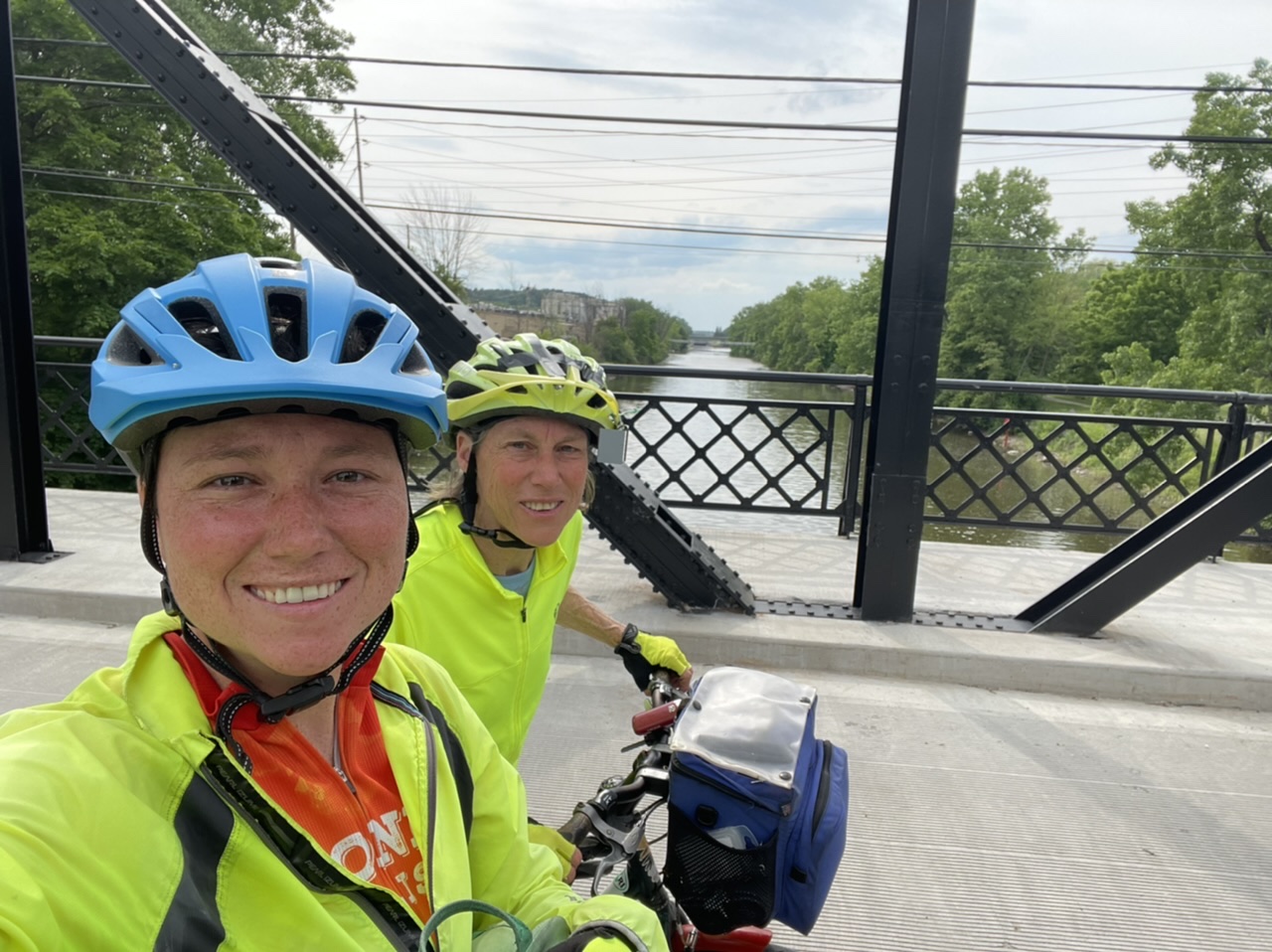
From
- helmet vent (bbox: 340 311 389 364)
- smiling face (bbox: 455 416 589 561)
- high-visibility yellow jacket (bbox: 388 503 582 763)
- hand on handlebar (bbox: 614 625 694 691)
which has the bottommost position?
hand on handlebar (bbox: 614 625 694 691)

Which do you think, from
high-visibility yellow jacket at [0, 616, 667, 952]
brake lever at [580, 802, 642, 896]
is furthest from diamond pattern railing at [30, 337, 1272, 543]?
high-visibility yellow jacket at [0, 616, 667, 952]

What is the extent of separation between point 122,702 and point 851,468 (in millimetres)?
6416

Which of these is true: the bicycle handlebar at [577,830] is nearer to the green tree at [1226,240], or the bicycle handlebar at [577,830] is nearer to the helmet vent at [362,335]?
the helmet vent at [362,335]

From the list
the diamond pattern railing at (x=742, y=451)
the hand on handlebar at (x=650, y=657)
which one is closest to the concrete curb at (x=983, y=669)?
the hand on handlebar at (x=650, y=657)

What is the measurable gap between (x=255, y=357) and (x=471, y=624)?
3.78 ft

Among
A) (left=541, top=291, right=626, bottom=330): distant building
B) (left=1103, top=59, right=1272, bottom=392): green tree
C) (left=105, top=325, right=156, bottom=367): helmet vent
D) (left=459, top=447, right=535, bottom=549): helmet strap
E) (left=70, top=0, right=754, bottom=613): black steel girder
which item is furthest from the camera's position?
(left=1103, top=59, right=1272, bottom=392): green tree

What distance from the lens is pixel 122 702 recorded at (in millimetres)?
962

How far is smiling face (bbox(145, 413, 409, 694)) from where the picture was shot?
3.34ft

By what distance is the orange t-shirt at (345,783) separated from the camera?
105 cm

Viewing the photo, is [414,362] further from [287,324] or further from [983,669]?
[983,669]

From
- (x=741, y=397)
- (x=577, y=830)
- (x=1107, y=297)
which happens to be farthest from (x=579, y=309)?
(x=1107, y=297)

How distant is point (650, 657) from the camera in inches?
91.8

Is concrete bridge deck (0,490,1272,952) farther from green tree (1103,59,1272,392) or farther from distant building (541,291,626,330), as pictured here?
green tree (1103,59,1272,392)

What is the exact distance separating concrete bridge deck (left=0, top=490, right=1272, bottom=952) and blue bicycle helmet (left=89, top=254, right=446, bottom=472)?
2.28 meters
